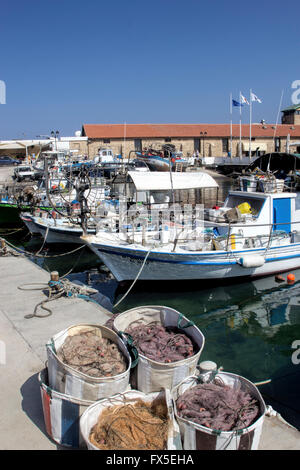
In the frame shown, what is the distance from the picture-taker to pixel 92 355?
4648 millimetres

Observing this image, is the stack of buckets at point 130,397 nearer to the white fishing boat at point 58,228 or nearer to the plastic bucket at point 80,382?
the plastic bucket at point 80,382

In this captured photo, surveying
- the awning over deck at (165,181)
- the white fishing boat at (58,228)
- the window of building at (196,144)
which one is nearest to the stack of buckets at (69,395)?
the awning over deck at (165,181)

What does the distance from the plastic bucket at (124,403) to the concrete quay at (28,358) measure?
0.54m

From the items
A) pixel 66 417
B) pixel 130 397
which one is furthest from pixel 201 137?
pixel 66 417

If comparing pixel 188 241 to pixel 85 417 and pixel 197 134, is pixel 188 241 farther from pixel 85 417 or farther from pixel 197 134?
pixel 197 134

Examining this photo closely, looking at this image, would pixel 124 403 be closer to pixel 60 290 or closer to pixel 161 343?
pixel 161 343

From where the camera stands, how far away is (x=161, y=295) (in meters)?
11.2

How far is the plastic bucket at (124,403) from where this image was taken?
3.50 metres

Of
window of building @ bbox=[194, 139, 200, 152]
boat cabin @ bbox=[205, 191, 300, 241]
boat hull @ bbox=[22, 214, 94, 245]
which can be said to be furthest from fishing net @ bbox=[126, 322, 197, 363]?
window of building @ bbox=[194, 139, 200, 152]

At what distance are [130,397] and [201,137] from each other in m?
54.4

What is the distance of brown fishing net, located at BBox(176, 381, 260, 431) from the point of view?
369 cm

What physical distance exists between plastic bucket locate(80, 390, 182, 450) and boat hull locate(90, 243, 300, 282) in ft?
21.4

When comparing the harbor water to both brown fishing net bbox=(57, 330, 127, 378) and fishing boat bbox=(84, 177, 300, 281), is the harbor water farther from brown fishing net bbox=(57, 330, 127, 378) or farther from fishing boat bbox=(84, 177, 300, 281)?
brown fishing net bbox=(57, 330, 127, 378)
